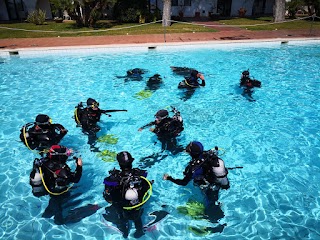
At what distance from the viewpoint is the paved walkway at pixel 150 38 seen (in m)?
18.4

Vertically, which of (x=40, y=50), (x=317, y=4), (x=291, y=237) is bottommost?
(x=291, y=237)

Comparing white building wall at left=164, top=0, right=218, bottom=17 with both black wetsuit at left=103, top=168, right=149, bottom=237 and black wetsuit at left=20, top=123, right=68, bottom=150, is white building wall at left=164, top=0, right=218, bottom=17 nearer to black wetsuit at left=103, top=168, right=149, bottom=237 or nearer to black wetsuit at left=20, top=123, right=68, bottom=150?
black wetsuit at left=20, top=123, right=68, bottom=150

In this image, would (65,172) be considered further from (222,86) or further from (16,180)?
(222,86)

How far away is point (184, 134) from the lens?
8.68 metres

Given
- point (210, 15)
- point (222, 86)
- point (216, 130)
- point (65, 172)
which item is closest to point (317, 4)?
point (210, 15)

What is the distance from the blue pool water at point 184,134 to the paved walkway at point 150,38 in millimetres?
1753

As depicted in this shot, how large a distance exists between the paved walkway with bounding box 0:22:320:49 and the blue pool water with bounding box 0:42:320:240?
1753 mm

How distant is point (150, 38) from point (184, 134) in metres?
13.2

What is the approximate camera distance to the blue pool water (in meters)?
5.32

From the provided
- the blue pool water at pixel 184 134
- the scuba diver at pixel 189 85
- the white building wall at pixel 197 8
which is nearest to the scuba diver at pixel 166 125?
the blue pool water at pixel 184 134

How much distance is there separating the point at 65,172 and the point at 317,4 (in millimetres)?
31511

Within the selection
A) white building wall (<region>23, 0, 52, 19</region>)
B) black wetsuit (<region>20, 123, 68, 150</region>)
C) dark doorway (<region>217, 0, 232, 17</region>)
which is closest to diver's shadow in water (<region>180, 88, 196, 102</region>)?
black wetsuit (<region>20, 123, 68, 150</region>)

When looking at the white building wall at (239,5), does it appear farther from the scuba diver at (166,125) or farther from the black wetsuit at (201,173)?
the black wetsuit at (201,173)

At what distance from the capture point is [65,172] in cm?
480
